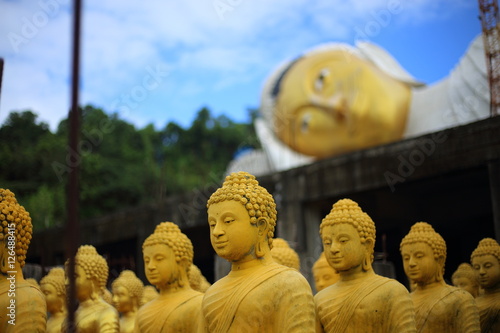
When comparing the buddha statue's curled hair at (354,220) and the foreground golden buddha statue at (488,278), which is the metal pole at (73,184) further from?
the foreground golden buddha statue at (488,278)

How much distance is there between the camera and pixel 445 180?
19031mm

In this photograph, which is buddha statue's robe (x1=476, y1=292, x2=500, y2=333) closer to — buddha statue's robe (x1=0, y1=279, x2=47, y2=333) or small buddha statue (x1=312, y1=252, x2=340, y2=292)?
small buddha statue (x1=312, y1=252, x2=340, y2=292)

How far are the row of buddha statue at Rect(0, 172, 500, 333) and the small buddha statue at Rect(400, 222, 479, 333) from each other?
0.04 feet

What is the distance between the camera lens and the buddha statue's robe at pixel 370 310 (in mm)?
6938

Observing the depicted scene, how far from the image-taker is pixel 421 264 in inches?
340

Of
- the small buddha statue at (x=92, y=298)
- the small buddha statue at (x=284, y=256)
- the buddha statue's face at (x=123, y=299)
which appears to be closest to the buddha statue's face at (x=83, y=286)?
the small buddha statue at (x=92, y=298)

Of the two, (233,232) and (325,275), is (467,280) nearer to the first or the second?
(325,275)

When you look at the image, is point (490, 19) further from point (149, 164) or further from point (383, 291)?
point (149, 164)

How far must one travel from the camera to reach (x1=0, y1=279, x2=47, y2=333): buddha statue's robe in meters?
6.61

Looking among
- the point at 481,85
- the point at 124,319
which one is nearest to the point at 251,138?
the point at 481,85

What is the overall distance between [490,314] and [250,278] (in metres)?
4.30

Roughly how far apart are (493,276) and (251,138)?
1422 inches

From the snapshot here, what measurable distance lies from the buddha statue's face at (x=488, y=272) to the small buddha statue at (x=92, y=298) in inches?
192

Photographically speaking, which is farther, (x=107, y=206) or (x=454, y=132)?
(x=107, y=206)
